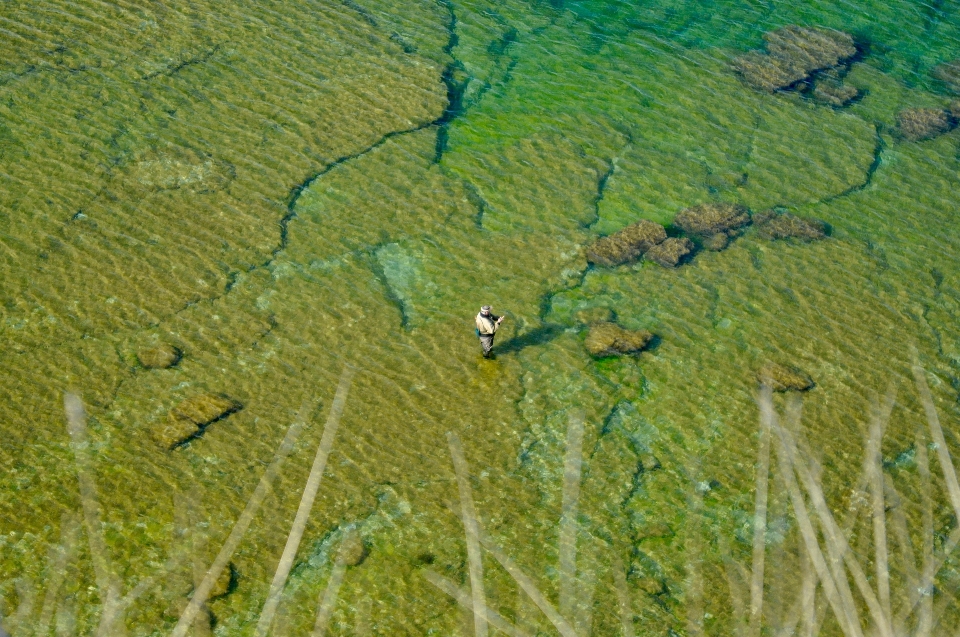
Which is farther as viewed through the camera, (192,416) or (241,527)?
(192,416)

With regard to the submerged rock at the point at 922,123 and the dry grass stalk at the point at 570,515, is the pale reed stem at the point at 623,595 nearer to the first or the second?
the dry grass stalk at the point at 570,515

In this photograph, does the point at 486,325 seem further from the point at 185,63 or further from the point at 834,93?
the point at 834,93

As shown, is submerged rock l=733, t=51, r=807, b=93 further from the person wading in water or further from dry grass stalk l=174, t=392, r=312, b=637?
dry grass stalk l=174, t=392, r=312, b=637

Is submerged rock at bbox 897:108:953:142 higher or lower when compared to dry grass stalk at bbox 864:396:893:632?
higher

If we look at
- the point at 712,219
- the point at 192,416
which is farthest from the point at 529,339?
the point at 192,416

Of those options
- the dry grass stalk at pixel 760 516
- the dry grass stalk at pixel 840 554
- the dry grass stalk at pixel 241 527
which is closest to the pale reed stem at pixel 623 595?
the dry grass stalk at pixel 760 516

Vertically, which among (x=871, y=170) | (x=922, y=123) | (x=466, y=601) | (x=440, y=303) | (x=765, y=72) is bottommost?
(x=466, y=601)

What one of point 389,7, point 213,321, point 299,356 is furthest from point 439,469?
point 389,7

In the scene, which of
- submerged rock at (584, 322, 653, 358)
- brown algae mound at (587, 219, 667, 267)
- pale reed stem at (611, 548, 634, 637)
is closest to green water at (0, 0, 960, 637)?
pale reed stem at (611, 548, 634, 637)
